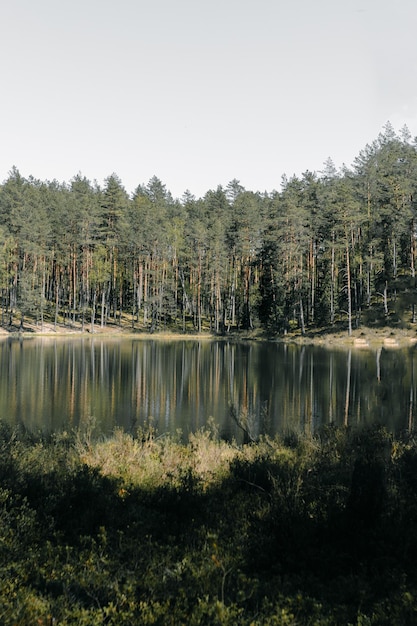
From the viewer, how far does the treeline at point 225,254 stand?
73.6m

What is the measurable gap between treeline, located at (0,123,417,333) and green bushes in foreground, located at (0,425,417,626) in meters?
58.7

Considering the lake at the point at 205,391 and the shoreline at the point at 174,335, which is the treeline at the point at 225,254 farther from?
the lake at the point at 205,391

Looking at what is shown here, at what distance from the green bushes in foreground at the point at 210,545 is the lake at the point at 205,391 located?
5.50 feet

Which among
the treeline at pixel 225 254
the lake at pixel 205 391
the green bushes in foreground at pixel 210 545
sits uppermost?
the treeline at pixel 225 254

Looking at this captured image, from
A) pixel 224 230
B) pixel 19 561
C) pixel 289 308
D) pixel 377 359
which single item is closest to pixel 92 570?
pixel 19 561

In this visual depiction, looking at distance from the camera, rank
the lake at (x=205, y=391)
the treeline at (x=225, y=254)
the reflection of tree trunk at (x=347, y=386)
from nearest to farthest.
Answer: the lake at (x=205, y=391) < the reflection of tree trunk at (x=347, y=386) < the treeline at (x=225, y=254)

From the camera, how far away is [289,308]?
7494cm

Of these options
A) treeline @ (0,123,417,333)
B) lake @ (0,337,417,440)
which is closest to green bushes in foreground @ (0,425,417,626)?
lake @ (0,337,417,440)

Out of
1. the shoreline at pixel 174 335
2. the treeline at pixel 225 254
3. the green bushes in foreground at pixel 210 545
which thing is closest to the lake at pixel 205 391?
the green bushes in foreground at pixel 210 545

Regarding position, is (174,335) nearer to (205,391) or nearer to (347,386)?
(205,391)

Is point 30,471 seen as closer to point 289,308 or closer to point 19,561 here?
point 19,561

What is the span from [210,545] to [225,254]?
258 feet

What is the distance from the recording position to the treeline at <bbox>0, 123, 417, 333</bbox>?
2896 inches

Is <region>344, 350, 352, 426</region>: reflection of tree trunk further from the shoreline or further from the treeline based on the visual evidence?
the treeline
